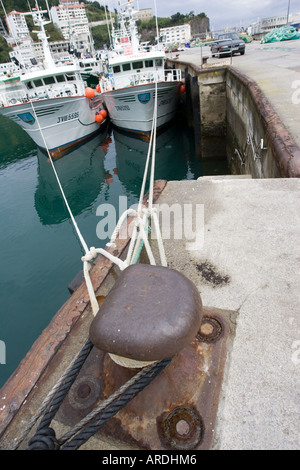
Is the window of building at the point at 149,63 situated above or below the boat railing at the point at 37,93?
above

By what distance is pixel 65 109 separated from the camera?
14.7 m

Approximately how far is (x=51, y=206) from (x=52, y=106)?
250 inches

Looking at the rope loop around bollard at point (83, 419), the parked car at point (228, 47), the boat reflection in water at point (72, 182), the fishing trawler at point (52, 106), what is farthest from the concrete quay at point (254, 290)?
the parked car at point (228, 47)

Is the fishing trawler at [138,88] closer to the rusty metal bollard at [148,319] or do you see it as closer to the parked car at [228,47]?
the parked car at [228,47]

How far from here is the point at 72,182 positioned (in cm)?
1259

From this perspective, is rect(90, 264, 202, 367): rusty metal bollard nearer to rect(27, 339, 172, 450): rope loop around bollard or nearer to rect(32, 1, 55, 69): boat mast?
rect(27, 339, 172, 450): rope loop around bollard

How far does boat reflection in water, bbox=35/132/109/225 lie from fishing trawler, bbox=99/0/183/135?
96.5 inches

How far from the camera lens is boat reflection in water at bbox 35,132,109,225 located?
34.2 feet

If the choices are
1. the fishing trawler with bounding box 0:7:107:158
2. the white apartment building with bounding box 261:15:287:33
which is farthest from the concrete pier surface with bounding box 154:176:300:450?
the white apartment building with bounding box 261:15:287:33

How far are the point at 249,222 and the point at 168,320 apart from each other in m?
1.78

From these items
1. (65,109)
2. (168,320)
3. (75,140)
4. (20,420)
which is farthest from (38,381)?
(75,140)

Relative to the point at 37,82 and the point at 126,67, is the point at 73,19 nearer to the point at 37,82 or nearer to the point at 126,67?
the point at 126,67

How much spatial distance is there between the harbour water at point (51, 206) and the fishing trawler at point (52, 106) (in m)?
0.98

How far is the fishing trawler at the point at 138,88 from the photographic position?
48.2ft
